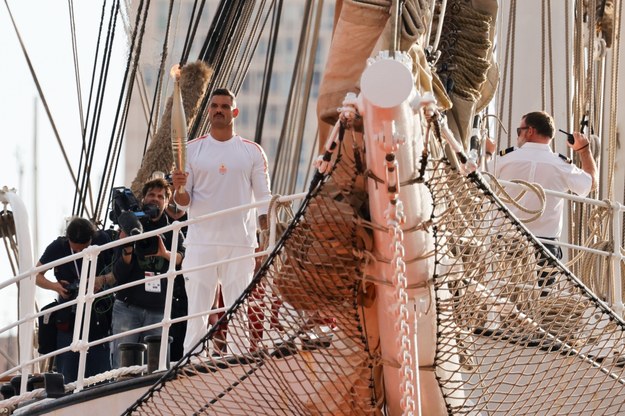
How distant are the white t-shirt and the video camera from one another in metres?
0.34

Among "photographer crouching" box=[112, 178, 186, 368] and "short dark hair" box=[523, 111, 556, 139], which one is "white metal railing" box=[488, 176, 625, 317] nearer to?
"short dark hair" box=[523, 111, 556, 139]

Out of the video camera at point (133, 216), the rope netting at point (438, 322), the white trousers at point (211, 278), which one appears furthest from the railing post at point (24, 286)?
the rope netting at point (438, 322)

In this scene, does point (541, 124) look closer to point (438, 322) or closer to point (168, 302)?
point (168, 302)

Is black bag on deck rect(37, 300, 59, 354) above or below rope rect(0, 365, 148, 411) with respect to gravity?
above

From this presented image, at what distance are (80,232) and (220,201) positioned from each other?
1417 mm

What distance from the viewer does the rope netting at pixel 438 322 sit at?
553 centimetres

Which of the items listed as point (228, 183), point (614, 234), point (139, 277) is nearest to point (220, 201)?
point (228, 183)

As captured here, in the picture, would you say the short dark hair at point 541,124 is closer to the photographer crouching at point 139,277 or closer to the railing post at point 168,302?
the photographer crouching at point 139,277

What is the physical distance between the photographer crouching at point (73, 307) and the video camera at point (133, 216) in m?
0.21

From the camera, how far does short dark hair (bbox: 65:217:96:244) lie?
907cm

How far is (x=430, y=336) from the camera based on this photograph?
5617mm

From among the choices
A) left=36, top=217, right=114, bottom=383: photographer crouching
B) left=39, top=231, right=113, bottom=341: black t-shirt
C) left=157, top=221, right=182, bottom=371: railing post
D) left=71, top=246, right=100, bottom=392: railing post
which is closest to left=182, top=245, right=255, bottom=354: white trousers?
left=157, top=221, right=182, bottom=371: railing post

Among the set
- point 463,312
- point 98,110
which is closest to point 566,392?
point 463,312

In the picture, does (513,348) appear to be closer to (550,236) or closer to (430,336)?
(430,336)
